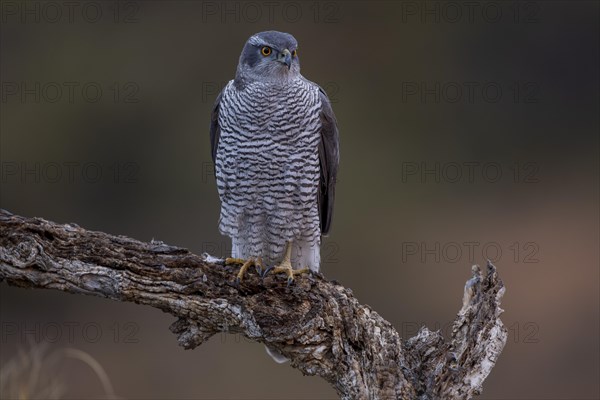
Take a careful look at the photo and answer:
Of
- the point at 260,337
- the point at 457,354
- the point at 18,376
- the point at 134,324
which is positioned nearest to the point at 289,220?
the point at 260,337

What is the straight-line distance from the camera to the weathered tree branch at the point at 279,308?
4590 mm

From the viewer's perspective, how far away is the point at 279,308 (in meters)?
4.83

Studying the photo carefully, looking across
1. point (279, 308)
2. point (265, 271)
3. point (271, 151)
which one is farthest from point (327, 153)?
point (279, 308)

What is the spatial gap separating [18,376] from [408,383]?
7.74 feet

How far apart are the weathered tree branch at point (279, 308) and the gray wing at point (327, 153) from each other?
3.96 ft

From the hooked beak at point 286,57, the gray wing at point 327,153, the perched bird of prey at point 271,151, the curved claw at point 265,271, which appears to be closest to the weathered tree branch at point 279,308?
the curved claw at point 265,271

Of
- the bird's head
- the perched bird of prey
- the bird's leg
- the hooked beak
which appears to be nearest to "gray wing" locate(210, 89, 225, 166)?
the perched bird of prey

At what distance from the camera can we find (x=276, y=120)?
559 centimetres

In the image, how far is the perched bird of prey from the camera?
18.3 feet

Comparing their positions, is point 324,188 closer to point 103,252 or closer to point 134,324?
point 103,252

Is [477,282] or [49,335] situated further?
[49,335]

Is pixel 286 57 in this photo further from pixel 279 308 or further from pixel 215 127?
pixel 279 308

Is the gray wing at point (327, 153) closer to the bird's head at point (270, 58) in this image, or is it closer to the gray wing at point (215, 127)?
the bird's head at point (270, 58)

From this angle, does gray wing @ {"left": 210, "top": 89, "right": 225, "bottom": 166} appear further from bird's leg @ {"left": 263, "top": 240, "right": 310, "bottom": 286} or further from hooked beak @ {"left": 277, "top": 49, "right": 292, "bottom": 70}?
bird's leg @ {"left": 263, "top": 240, "right": 310, "bottom": 286}
